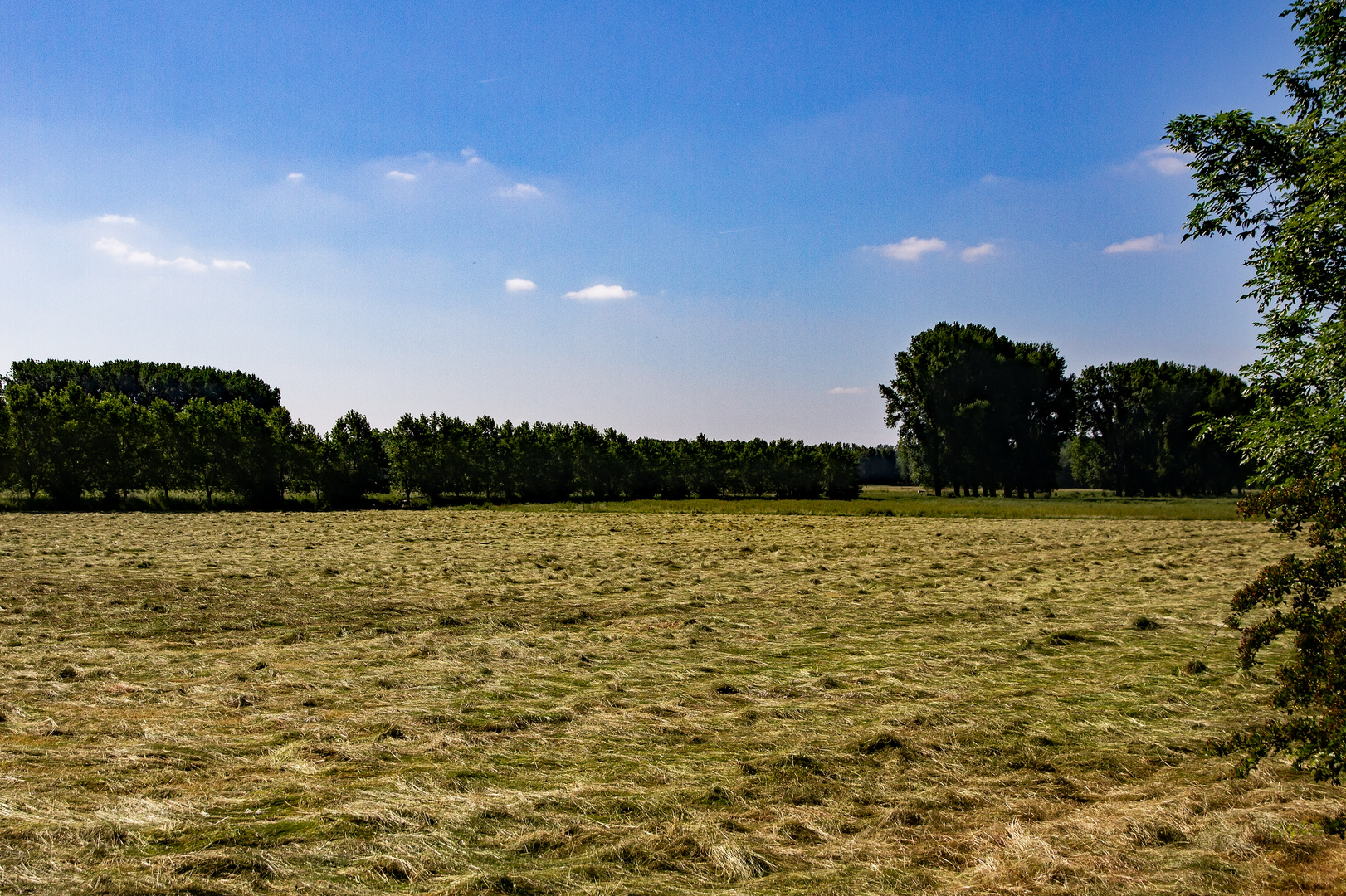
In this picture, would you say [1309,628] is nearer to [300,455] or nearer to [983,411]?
[300,455]

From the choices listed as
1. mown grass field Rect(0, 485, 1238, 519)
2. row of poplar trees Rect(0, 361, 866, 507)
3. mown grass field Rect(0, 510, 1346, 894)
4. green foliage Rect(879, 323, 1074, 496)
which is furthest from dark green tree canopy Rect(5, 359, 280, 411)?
→ mown grass field Rect(0, 510, 1346, 894)

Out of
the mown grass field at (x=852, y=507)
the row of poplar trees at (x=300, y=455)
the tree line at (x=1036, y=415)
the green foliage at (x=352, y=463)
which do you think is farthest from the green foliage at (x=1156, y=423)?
the green foliage at (x=352, y=463)

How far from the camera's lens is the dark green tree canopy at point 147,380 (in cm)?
10650

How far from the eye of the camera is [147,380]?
370 feet

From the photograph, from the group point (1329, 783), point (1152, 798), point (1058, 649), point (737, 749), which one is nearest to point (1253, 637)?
point (1152, 798)

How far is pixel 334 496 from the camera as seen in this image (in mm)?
68812

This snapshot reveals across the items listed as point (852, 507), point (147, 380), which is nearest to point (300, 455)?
point (852, 507)

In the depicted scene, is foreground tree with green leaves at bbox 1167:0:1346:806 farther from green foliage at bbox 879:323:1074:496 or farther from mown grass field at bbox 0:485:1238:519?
green foliage at bbox 879:323:1074:496

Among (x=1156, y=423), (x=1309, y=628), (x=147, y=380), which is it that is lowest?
(x=1309, y=628)

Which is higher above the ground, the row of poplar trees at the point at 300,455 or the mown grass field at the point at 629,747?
the row of poplar trees at the point at 300,455

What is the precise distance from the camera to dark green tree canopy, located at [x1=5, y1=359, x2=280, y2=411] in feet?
349

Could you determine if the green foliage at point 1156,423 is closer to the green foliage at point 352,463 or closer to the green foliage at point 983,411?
the green foliage at point 983,411

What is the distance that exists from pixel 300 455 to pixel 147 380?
212 ft

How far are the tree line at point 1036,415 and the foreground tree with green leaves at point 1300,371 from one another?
7330cm
